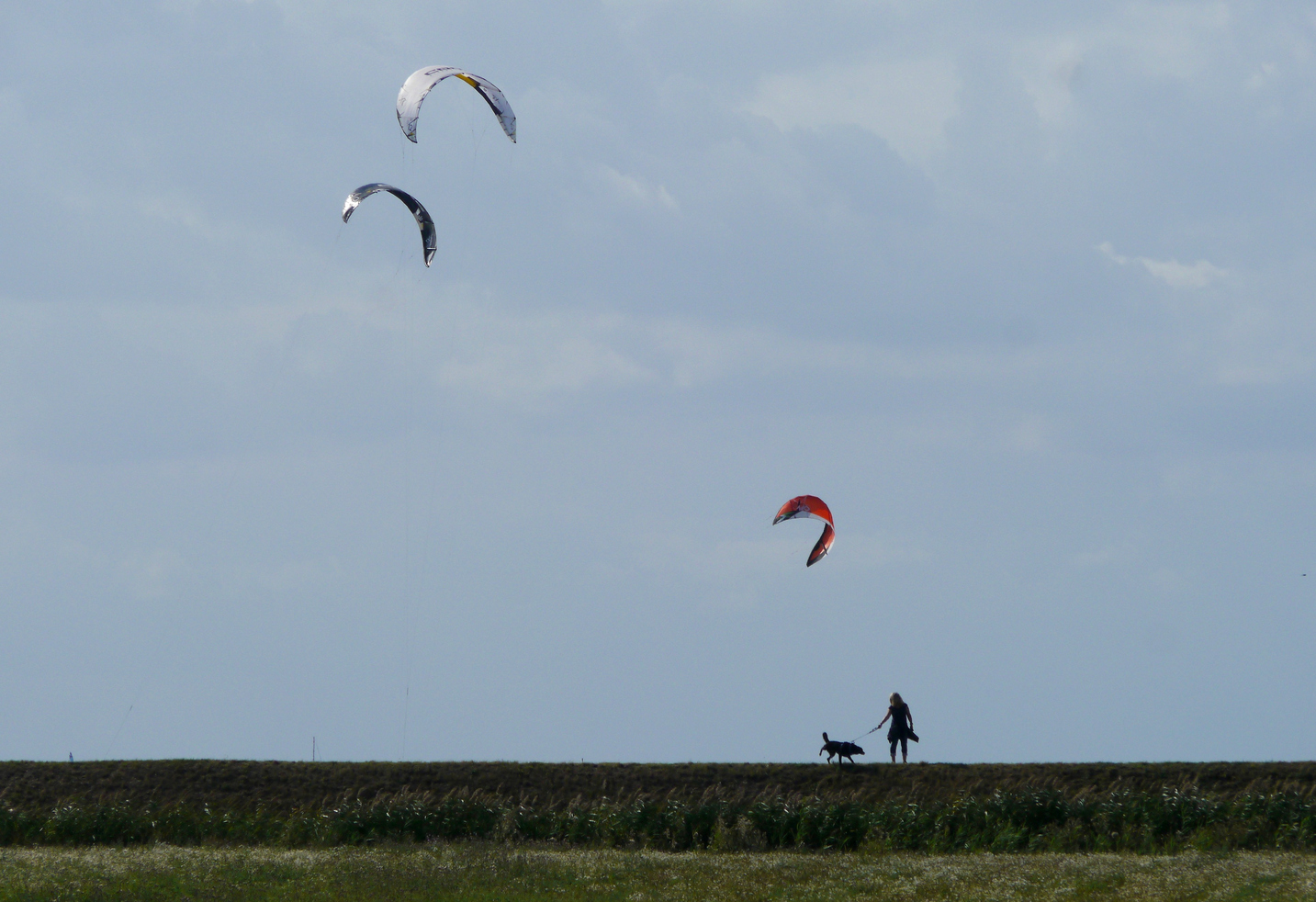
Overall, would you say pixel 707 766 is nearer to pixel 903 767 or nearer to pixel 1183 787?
pixel 903 767

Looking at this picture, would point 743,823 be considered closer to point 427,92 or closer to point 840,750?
point 840,750

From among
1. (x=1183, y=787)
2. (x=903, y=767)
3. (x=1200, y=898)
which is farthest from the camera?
(x=903, y=767)

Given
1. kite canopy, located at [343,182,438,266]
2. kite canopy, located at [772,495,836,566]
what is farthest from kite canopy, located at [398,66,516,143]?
kite canopy, located at [772,495,836,566]

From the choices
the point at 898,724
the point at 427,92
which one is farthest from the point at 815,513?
the point at 427,92

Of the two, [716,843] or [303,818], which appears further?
[303,818]

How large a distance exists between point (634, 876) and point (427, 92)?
19.6 meters

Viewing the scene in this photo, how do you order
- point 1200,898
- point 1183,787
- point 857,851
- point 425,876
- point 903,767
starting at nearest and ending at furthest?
point 1200,898
point 425,876
point 857,851
point 1183,787
point 903,767

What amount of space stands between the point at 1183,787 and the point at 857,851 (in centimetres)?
804

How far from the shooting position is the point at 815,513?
4072 centimetres

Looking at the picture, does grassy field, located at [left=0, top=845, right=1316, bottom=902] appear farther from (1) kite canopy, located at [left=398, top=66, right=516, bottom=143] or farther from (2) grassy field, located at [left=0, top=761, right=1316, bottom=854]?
(1) kite canopy, located at [left=398, top=66, right=516, bottom=143]

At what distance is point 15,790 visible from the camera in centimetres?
3306

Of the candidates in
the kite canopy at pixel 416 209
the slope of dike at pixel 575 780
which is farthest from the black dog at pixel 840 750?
the kite canopy at pixel 416 209

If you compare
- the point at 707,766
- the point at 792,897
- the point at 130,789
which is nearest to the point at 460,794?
the point at 707,766

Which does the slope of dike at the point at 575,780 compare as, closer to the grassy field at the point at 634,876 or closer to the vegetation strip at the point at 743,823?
the vegetation strip at the point at 743,823
